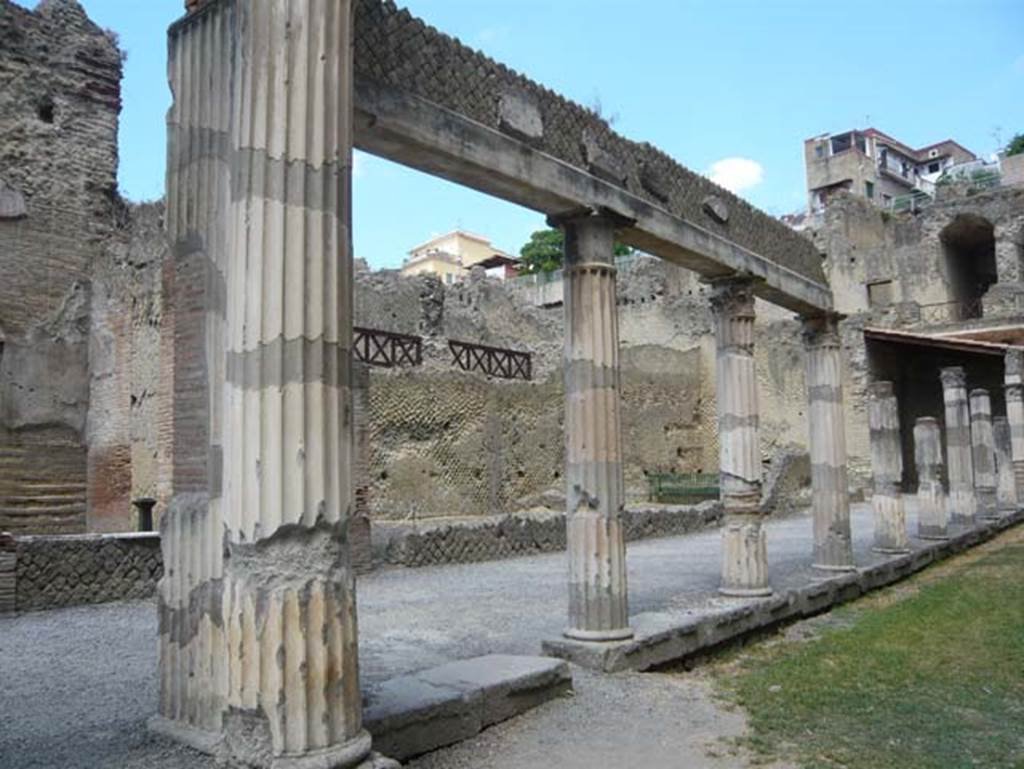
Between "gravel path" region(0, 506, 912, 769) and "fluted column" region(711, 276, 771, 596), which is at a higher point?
"fluted column" region(711, 276, 771, 596)

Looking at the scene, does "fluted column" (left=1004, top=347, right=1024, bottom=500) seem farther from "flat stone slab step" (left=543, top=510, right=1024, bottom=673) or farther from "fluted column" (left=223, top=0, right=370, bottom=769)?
"fluted column" (left=223, top=0, right=370, bottom=769)

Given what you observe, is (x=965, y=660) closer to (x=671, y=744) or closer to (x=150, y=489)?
(x=671, y=744)

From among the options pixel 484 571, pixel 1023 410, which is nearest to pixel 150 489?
pixel 484 571

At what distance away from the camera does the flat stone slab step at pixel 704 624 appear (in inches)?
191

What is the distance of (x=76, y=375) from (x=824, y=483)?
8.55m

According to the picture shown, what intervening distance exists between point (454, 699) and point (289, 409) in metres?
1.62

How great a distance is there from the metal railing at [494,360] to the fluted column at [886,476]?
741 cm

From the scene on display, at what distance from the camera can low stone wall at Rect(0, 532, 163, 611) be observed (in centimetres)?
673

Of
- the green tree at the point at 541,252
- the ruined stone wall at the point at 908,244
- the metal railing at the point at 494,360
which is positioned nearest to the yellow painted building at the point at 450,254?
the green tree at the point at 541,252

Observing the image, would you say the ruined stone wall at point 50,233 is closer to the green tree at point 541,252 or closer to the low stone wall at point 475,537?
the low stone wall at point 475,537

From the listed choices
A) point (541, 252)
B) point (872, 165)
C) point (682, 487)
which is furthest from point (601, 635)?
point (872, 165)

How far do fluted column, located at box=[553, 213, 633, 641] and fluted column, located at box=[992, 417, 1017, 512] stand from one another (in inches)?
486

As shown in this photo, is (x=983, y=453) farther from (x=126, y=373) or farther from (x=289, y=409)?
(x=289, y=409)


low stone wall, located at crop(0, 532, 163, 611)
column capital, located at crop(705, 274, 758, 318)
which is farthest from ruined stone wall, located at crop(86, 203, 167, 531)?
column capital, located at crop(705, 274, 758, 318)
